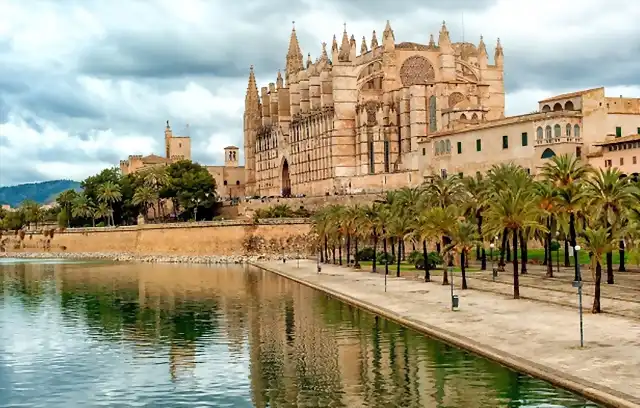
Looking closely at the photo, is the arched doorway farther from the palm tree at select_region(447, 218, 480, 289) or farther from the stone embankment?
the palm tree at select_region(447, 218, 480, 289)

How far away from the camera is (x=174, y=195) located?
9819cm

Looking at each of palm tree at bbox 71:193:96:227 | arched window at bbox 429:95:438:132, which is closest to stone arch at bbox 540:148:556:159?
arched window at bbox 429:95:438:132

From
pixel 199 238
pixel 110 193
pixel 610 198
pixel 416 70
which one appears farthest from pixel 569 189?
pixel 110 193

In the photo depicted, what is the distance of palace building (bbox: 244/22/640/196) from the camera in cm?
6147

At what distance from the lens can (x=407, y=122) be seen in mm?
84938

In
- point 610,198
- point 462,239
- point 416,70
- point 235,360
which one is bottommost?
point 235,360

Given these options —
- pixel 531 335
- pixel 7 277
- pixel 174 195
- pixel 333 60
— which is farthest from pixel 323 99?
pixel 531 335

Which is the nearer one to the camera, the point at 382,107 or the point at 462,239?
the point at 462,239

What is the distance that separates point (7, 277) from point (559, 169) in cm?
4242

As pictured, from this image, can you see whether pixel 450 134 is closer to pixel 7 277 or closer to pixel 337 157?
pixel 337 157

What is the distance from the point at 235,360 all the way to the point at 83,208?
82068mm

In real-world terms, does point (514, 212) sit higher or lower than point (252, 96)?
lower

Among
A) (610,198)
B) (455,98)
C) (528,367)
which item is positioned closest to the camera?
(528,367)

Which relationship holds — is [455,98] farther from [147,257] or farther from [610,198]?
[610,198]
